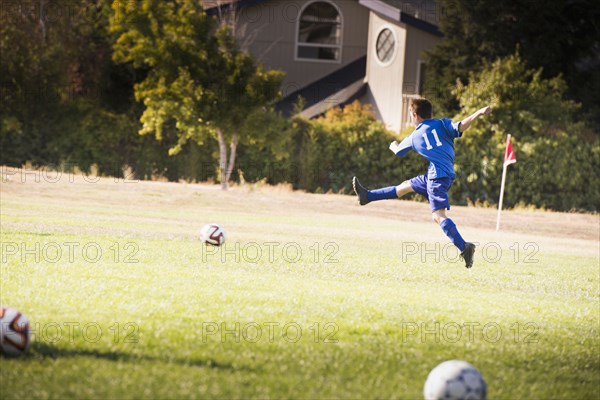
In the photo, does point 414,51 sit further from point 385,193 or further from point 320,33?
point 385,193

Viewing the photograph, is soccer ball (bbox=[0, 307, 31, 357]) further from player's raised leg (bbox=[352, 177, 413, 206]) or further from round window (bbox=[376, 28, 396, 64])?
round window (bbox=[376, 28, 396, 64])

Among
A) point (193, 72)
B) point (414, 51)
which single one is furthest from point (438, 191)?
point (414, 51)

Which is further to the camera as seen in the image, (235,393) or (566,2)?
(566,2)

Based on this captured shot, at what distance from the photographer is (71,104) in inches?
1144

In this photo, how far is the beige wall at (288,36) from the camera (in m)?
33.8

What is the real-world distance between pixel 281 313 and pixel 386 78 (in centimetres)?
2397

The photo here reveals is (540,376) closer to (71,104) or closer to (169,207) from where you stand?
(169,207)

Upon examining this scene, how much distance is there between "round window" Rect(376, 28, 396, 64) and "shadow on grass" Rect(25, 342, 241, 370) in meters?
25.8

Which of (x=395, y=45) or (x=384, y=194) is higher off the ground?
(x=395, y=45)

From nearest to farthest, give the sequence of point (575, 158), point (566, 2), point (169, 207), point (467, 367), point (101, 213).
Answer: point (467, 367) → point (101, 213) → point (169, 207) → point (575, 158) → point (566, 2)

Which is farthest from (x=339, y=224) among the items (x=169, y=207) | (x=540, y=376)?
(x=540, y=376)

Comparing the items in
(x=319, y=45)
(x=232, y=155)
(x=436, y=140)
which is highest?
(x=319, y=45)

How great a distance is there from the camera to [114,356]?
6980 mm

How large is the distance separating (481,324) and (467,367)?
304 cm
